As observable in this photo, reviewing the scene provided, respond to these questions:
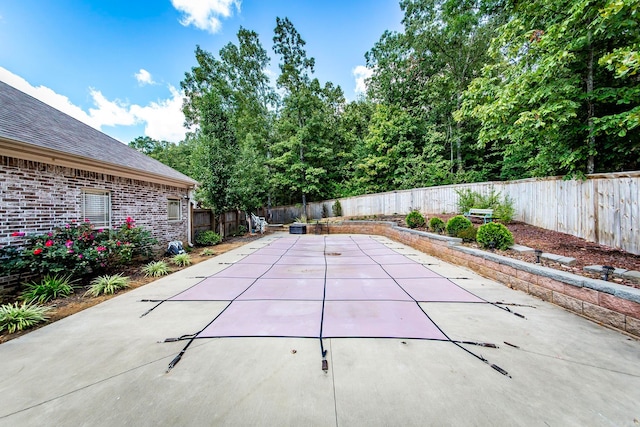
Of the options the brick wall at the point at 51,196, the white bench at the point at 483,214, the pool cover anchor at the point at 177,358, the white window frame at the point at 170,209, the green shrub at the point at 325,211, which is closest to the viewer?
the pool cover anchor at the point at 177,358

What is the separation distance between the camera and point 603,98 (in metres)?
4.49

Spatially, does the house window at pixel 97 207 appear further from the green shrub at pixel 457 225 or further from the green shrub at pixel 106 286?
the green shrub at pixel 457 225

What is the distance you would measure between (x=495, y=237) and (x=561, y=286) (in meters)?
1.71

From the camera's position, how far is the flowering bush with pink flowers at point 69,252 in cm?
369

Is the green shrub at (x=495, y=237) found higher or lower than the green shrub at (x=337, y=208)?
lower

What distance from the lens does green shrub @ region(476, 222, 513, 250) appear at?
4.62 meters

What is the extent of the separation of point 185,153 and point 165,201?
21.8 meters

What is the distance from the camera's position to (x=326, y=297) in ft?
11.4

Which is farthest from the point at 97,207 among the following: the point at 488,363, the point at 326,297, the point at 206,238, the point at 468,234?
the point at 468,234

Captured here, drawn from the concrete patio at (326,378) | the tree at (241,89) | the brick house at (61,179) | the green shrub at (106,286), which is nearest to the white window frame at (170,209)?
the brick house at (61,179)

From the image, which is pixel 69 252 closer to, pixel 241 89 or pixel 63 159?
pixel 63 159

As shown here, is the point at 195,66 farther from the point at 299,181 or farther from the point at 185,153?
the point at 299,181

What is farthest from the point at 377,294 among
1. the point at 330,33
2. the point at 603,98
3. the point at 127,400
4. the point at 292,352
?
the point at 330,33

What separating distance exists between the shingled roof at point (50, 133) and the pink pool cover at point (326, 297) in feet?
12.1
